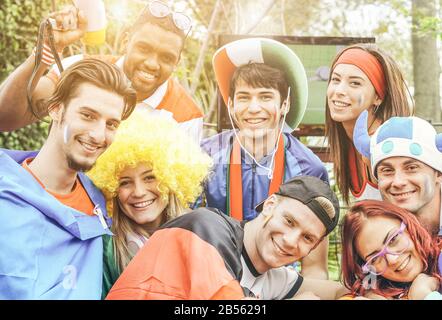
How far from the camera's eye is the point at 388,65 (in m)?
3.03

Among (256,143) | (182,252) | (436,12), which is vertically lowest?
(182,252)

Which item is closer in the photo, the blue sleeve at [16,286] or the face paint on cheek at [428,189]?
the blue sleeve at [16,286]

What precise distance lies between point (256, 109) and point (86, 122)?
2.67 ft

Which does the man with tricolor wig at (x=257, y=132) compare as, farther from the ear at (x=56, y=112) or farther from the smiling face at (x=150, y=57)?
the ear at (x=56, y=112)

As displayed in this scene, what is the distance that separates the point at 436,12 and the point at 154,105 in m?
1.52

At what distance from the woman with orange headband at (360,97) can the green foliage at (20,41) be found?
1410 millimetres

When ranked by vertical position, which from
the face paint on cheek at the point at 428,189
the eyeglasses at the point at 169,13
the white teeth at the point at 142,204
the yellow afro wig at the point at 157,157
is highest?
the eyeglasses at the point at 169,13

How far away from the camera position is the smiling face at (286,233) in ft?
9.66

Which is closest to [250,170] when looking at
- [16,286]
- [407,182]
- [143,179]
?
[143,179]

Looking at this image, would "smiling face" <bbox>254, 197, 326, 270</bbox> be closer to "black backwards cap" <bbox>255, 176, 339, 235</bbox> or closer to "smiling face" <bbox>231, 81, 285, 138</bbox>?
"black backwards cap" <bbox>255, 176, 339, 235</bbox>

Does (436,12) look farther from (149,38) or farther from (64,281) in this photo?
(64,281)

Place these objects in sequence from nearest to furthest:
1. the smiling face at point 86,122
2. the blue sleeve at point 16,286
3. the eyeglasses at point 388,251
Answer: the blue sleeve at point 16,286
the smiling face at point 86,122
the eyeglasses at point 388,251

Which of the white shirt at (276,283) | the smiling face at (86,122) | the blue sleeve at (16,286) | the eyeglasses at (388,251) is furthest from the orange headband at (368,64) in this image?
the blue sleeve at (16,286)
